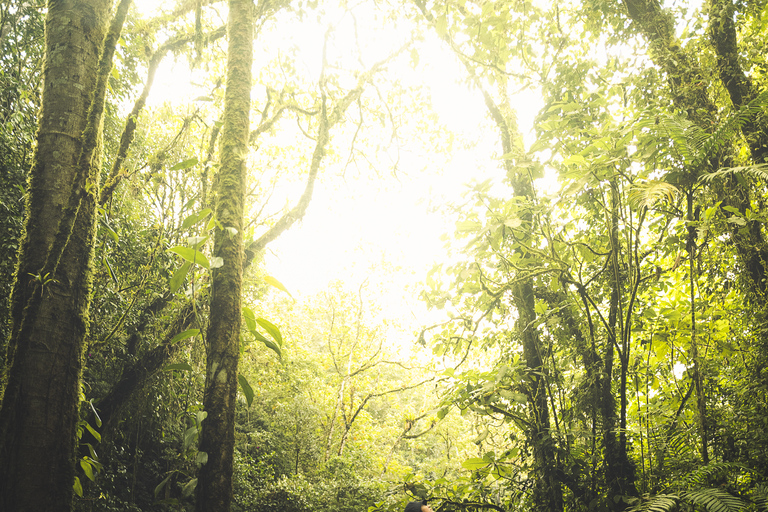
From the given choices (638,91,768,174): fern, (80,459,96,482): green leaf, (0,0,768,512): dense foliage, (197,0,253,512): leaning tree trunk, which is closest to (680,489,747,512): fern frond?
(0,0,768,512): dense foliage

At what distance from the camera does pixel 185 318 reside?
13.3 ft

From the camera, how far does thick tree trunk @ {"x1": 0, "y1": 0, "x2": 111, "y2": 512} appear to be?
0.86 m

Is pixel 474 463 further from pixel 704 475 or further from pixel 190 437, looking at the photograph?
pixel 190 437

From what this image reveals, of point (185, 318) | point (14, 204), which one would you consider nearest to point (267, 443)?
point (185, 318)

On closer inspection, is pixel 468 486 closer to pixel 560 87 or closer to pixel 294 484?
pixel 560 87

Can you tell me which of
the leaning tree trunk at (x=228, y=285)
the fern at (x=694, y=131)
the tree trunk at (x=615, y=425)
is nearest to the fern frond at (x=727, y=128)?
the fern at (x=694, y=131)

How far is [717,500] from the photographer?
1108 millimetres

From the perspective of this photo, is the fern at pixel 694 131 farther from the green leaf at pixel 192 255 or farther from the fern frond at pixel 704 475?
the green leaf at pixel 192 255

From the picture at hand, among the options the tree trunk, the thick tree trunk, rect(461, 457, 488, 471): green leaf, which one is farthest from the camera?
rect(461, 457, 488, 471): green leaf

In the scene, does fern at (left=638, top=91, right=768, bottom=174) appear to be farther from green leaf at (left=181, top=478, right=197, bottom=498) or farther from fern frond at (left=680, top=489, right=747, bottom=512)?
green leaf at (left=181, top=478, right=197, bottom=498)

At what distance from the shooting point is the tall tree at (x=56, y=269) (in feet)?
2.83

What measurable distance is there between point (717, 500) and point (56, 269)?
84.6 inches

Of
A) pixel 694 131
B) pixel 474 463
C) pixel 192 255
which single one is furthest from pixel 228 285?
pixel 694 131

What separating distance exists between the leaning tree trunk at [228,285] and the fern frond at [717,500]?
156 cm
